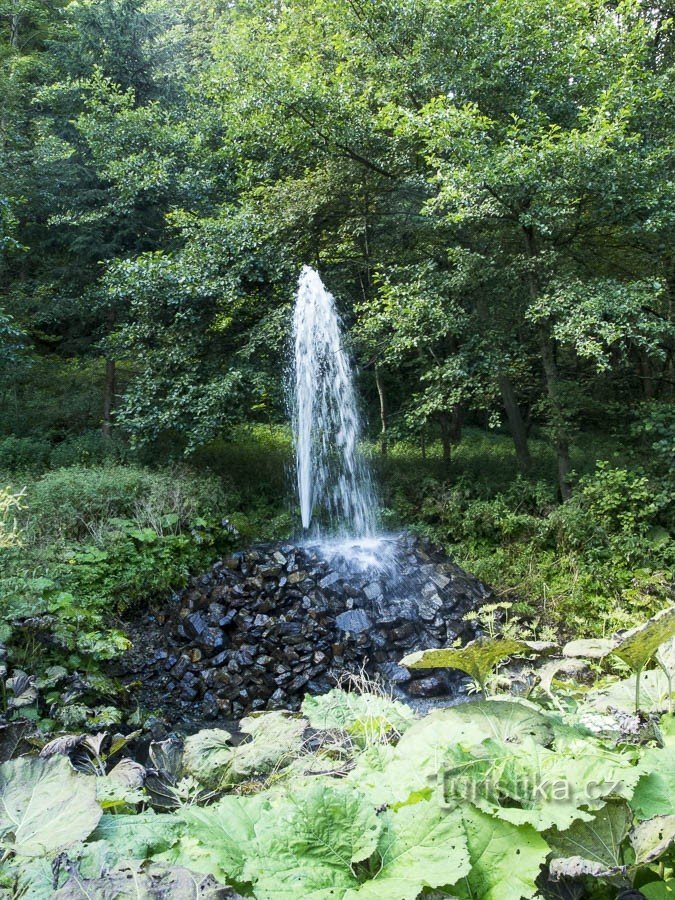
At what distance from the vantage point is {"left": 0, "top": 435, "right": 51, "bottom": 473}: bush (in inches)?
358

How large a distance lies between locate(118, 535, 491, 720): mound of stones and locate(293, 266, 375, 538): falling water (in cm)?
163

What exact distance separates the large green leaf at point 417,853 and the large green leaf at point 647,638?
2.05ft

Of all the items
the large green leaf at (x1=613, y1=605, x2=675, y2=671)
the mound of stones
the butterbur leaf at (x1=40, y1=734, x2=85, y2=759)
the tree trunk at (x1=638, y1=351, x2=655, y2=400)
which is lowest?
the mound of stones

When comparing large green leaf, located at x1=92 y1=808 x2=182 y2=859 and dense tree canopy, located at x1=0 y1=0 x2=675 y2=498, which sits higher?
dense tree canopy, located at x1=0 y1=0 x2=675 y2=498

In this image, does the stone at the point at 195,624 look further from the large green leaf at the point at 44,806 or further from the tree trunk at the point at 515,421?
the tree trunk at the point at 515,421

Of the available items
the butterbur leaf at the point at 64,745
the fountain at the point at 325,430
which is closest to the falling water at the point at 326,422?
the fountain at the point at 325,430

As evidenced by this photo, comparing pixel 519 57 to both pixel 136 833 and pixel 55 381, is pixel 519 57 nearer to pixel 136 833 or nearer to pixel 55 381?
pixel 136 833

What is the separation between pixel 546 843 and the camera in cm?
109

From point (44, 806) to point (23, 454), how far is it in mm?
8983

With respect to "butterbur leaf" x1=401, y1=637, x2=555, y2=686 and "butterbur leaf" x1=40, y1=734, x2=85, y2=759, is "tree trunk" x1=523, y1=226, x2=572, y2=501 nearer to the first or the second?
"butterbur leaf" x1=401, y1=637, x2=555, y2=686

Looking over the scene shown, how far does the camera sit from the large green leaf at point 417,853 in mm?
968

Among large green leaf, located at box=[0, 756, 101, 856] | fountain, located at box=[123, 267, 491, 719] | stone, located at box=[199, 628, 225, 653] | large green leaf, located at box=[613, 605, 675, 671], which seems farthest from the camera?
stone, located at box=[199, 628, 225, 653]

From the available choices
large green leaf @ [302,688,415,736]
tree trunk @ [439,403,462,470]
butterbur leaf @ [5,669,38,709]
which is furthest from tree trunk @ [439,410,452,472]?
large green leaf @ [302,688,415,736]

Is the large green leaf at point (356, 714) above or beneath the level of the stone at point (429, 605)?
above
